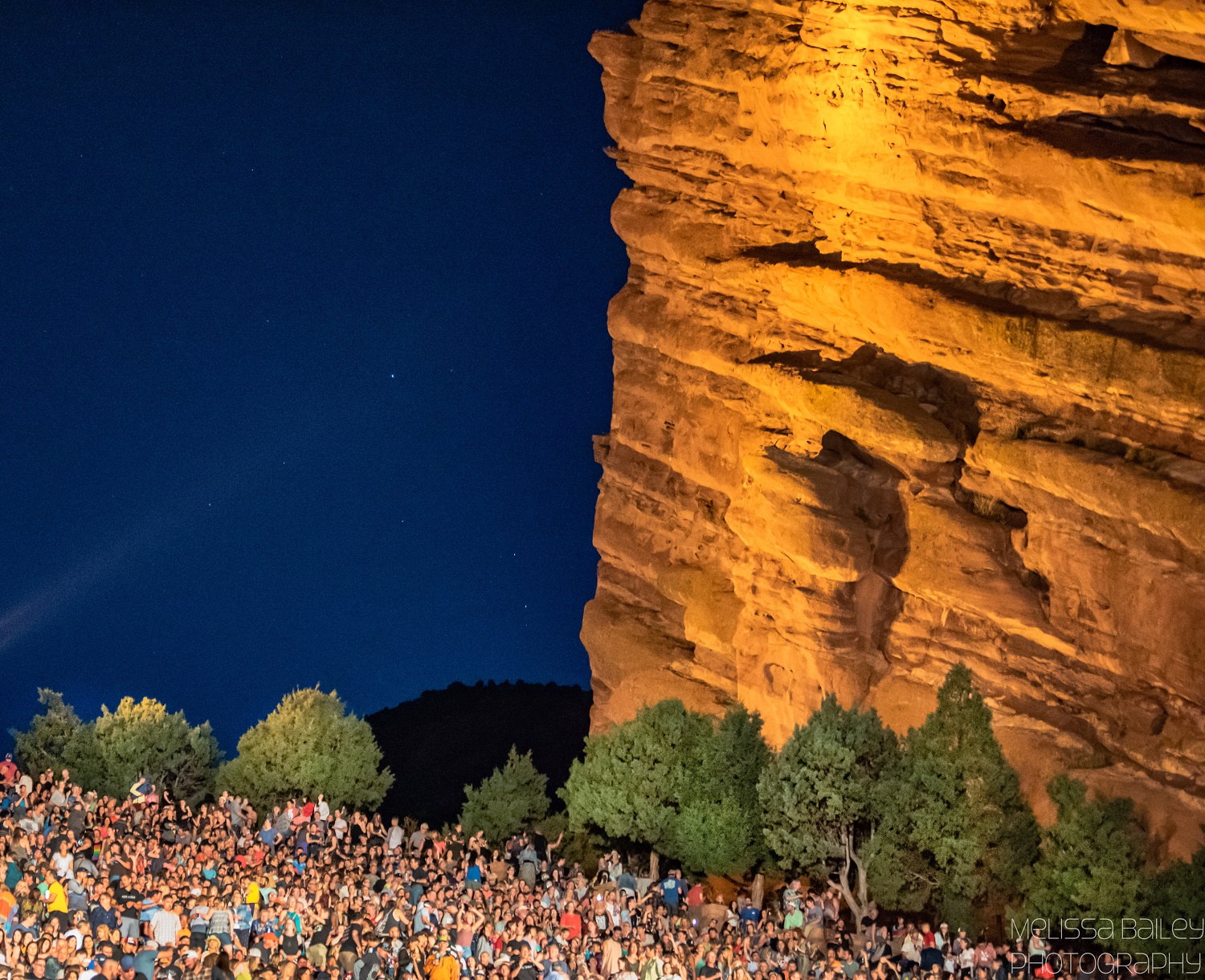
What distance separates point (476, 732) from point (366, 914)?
100 ft

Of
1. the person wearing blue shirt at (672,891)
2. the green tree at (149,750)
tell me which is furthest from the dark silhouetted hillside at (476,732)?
the person wearing blue shirt at (672,891)

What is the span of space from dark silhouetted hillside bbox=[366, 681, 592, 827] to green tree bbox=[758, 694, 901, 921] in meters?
20.8

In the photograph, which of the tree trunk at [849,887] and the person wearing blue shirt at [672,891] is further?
the person wearing blue shirt at [672,891]

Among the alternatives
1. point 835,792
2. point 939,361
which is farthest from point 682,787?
point 939,361

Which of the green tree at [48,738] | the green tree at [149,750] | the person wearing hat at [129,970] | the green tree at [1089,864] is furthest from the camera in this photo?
the green tree at [48,738]

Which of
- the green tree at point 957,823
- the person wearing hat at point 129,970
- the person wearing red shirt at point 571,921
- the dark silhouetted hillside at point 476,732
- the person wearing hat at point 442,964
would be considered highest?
the dark silhouetted hillside at point 476,732

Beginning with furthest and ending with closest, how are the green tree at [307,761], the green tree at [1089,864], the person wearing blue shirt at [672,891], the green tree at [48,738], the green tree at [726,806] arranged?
1. the green tree at [48,738]
2. the green tree at [307,761]
3. the green tree at [726,806]
4. the person wearing blue shirt at [672,891]
5. the green tree at [1089,864]

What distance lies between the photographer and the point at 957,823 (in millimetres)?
31891

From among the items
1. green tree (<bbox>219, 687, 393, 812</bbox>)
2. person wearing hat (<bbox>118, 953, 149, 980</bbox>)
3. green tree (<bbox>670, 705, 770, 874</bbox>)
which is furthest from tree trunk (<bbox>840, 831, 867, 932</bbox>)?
green tree (<bbox>219, 687, 393, 812</bbox>)

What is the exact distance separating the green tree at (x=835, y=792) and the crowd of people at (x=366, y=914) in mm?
819

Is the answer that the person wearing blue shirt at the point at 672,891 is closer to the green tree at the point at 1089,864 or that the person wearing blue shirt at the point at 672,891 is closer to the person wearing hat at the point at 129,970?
the green tree at the point at 1089,864

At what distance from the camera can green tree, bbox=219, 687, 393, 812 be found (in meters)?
41.9

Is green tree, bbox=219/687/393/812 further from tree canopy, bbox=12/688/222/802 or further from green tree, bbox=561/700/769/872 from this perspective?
green tree, bbox=561/700/769/872

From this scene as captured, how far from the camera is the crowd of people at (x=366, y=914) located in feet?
79.3
